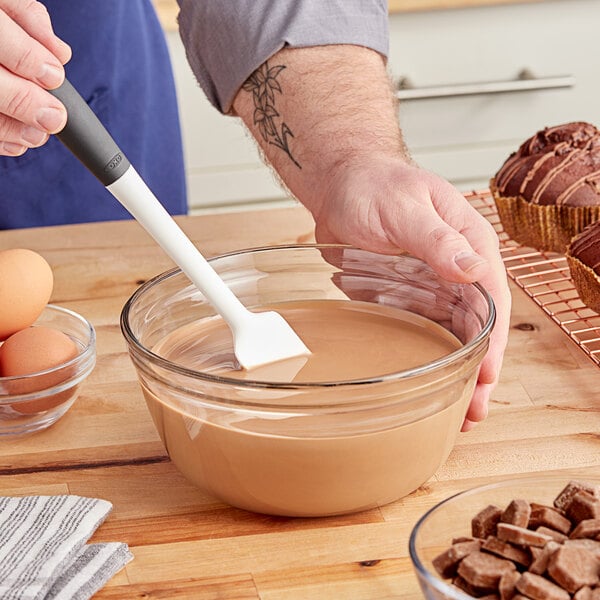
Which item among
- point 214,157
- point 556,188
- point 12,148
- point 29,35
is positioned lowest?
point 214,157

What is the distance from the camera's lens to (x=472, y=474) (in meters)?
1.00

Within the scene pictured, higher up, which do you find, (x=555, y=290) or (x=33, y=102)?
(x=33, y=102)

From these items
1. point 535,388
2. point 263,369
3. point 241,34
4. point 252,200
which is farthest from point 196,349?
point 252,200

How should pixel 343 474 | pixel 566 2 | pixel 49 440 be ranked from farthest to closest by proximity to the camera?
pixel 566 2 < pixel 49 440 < pixel 343 474

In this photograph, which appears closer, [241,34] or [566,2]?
[241,34]

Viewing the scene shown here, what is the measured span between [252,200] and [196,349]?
1728 millimetres

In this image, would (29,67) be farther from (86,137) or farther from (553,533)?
(553,533)

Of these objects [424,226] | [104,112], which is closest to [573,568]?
[424,226]

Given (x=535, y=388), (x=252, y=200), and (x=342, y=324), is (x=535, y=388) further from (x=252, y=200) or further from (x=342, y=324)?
(x=252, y=200)

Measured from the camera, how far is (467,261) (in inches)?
39.4

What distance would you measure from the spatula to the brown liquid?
0.09ft

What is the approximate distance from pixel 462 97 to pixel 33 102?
186 centimetres

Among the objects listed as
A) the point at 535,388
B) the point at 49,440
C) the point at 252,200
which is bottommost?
the point at 252,200

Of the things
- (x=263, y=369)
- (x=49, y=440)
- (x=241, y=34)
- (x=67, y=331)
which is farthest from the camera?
(x=241, y=34)
